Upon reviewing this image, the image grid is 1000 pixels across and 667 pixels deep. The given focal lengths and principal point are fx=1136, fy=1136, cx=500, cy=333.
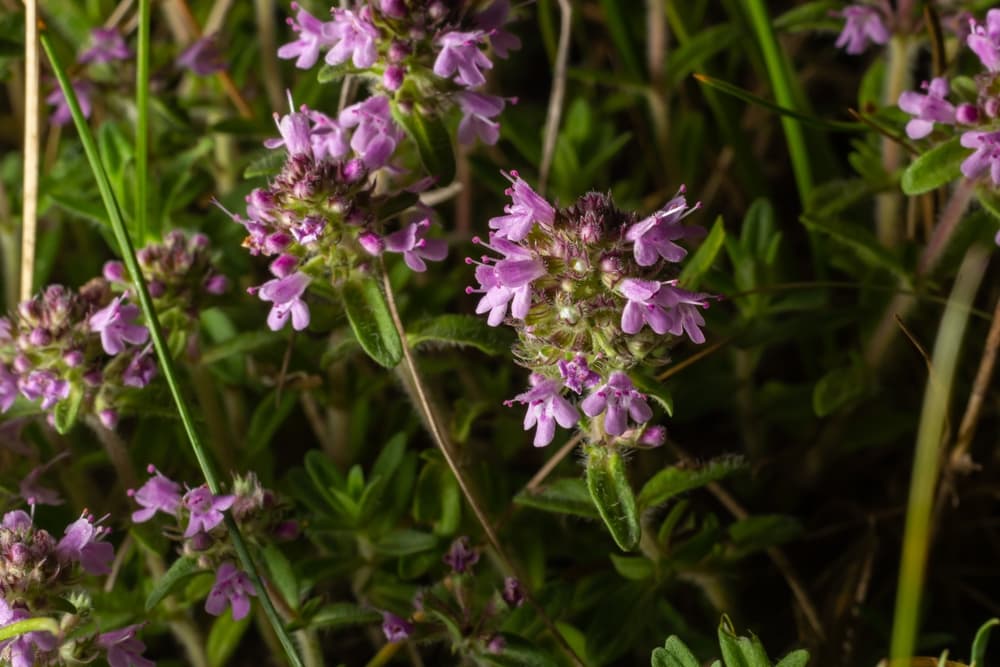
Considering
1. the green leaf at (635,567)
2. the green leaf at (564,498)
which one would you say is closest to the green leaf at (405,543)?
the green leaf at (564,498)

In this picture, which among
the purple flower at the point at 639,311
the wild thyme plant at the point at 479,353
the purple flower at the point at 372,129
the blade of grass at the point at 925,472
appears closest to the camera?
the blade of grass at the point at 925,472

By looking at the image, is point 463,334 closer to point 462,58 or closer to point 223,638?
point 462,58

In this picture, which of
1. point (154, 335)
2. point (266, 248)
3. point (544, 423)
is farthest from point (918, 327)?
point (154, 335)

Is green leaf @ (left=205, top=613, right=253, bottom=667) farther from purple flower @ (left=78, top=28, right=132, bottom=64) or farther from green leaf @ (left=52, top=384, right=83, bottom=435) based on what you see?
purple flower @ (left=78, top=28, right=132, bottom=64)

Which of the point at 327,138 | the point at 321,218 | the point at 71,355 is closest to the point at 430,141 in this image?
the point at 327,138

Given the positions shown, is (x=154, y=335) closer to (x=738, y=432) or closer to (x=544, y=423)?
(x=544, y=423)

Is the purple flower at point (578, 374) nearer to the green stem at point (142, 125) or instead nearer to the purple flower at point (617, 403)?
the purple flower at point (617, 403)
